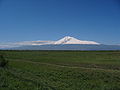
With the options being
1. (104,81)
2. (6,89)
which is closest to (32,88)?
(6,89)

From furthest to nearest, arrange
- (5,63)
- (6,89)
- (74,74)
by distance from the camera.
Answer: (5,63)
(74,74)
(6,89)

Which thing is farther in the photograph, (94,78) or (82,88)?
(94,78)

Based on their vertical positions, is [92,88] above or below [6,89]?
below

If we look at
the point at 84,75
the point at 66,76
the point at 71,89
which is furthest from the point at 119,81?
the point at 71,89

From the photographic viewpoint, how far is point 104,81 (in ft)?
80.7

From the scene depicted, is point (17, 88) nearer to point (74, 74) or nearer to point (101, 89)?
point (101, 89)

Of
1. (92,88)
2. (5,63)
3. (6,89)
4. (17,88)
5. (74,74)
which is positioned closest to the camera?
(6,89)

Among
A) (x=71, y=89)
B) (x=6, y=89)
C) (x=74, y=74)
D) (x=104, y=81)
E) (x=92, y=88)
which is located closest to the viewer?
(x=6, y=89)

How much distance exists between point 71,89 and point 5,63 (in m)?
17.7

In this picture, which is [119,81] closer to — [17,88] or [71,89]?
[71,89]

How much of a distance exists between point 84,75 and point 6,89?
16955 mm

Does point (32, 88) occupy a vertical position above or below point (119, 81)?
above

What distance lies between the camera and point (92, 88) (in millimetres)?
20266

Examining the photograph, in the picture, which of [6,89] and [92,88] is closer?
[6,89]
